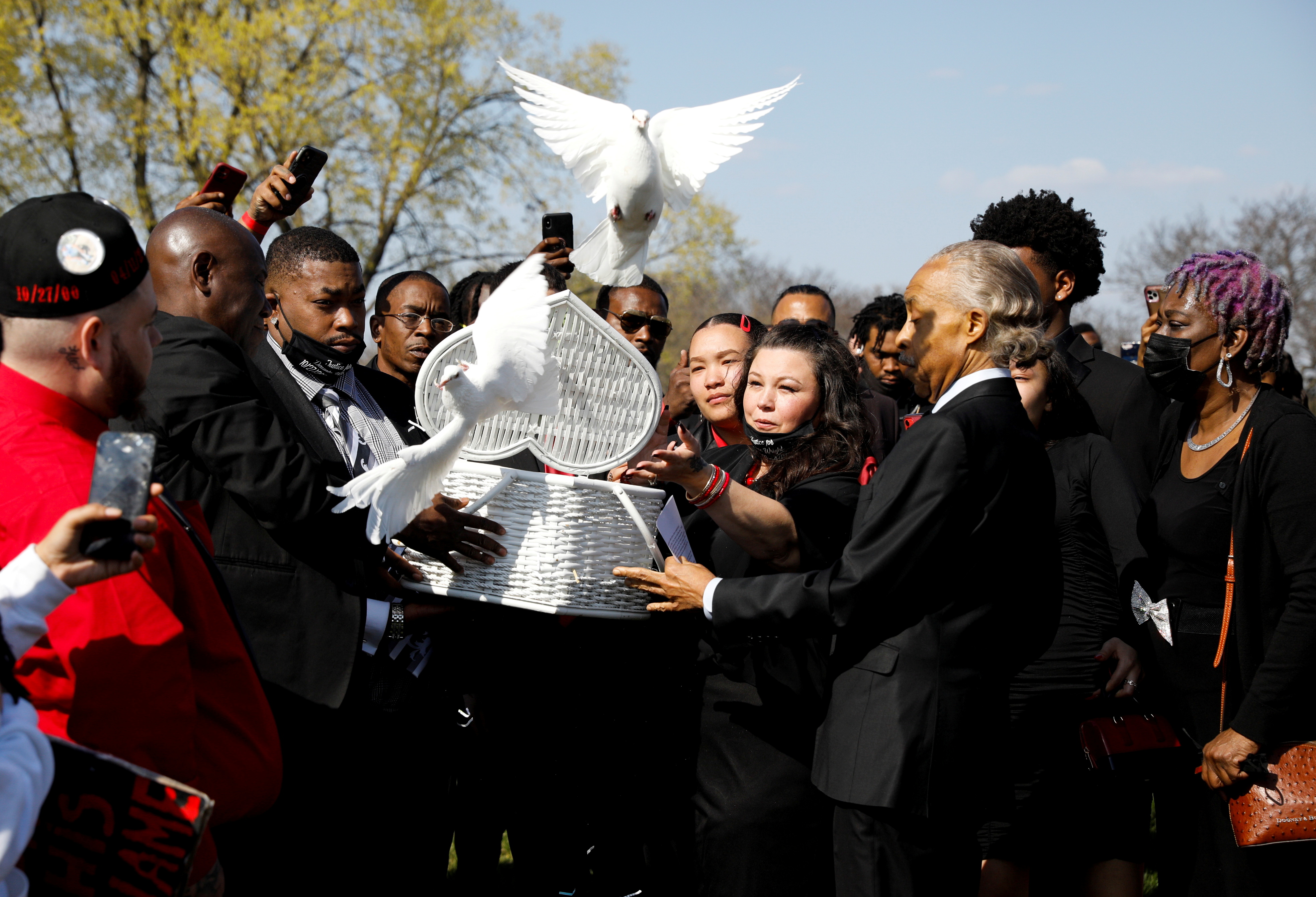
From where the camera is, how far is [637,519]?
261 cm

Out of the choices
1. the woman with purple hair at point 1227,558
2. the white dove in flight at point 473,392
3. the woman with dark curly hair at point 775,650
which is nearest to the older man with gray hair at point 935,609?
the woman with dark curly hair at point 775,650

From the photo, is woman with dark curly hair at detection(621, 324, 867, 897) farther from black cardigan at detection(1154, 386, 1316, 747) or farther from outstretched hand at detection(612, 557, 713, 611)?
black cardigan at detection(1154, 386, 1316, 747)

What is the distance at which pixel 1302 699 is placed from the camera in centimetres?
296

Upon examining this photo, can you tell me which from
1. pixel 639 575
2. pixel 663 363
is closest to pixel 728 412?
pixel 639 575

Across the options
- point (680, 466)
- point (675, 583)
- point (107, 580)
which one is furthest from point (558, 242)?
point (107, 580)

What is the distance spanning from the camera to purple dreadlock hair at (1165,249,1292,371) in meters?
3.31

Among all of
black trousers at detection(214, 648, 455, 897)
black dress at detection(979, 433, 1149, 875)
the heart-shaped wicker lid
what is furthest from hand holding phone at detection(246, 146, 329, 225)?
black dress at detection(979, 433, 1149, 875)

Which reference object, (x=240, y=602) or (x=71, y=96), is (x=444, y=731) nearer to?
(x=240, y=602)

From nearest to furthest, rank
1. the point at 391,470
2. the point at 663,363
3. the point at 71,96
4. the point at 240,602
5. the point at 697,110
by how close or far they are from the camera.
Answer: the point at 391,470 → the point at 240,602 → the point at 697,110 → the point at 71,96 → the point at 663,363

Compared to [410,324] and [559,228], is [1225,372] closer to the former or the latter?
[559,228]

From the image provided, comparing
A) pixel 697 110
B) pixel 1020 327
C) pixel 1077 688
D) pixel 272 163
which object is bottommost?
pixel 1077 688

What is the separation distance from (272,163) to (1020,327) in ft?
56.0

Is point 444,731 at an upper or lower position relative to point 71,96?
lower

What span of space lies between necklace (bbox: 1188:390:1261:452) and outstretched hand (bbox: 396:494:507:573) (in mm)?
2452
